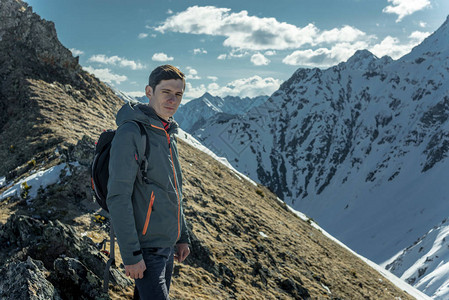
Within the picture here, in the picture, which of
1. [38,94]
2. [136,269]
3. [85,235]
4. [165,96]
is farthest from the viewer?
[38,94]

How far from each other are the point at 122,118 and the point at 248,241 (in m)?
9.71

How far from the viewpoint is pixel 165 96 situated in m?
4.55

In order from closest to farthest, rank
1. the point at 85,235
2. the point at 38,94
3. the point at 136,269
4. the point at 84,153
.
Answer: the point at 136,269, the point at 85,235, the point at 84,153, the point at 38,94

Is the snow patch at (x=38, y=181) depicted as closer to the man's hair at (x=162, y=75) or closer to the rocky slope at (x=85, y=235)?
the rocky slope at (x=85, y=235)

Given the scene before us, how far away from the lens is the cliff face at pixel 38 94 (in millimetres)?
15969

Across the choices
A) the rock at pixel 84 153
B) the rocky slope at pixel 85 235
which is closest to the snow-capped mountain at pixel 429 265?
the rocky slope at pixel 85 235

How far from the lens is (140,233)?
418cm

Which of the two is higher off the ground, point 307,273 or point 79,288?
point 79,288

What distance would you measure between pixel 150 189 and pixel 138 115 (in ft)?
3.31

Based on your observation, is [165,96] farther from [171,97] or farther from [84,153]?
[84,153]

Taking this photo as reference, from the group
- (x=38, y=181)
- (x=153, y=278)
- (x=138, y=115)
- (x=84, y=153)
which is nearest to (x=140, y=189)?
(x=138, y=115)

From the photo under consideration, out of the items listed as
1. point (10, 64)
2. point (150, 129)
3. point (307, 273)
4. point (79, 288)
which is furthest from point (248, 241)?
point (10, 64)

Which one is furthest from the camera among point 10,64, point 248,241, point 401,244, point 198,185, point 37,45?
point 401,244

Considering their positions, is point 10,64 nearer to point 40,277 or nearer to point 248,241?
point 248,241
